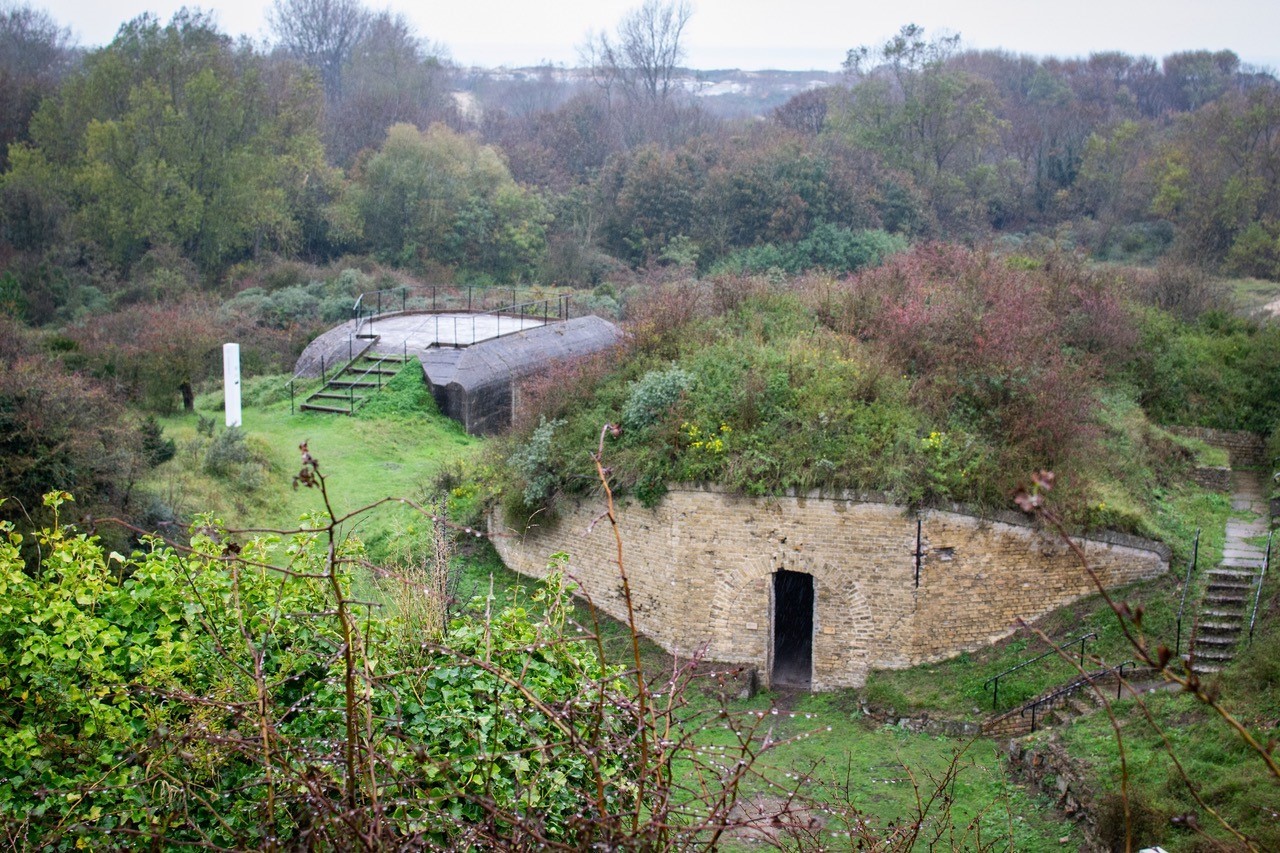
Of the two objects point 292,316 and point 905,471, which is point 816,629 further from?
point 292,316

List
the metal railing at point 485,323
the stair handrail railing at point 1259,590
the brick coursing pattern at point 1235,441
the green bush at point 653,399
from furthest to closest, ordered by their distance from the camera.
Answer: the metal railing at point 485,323
the brick coursing pattern at point 1235,441
the green bush at point 653,399
the stair handrail railing at point 1259,590

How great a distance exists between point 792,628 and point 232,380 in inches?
444

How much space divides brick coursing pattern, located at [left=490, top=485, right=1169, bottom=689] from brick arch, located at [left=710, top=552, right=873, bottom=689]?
13 millimetres

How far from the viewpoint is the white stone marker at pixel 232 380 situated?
20.5 m

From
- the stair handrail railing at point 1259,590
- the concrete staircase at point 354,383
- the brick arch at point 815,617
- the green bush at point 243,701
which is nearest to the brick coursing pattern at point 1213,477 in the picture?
the stair handrail railing at point 1259,590

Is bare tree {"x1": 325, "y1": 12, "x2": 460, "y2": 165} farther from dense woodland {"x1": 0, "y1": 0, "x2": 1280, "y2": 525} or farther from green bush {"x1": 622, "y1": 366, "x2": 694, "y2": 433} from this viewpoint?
green bush {"x1": 622, "y1": 366, "x2": 694, "y2": 433}

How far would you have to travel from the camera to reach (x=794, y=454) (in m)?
14.5

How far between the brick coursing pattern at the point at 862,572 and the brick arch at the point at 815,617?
1cm

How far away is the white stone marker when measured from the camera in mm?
20469

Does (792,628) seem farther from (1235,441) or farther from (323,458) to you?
(1235,441)

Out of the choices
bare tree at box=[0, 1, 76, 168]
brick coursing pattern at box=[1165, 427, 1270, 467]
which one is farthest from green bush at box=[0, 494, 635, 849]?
bare tree at box=[0, 1, 76, 168]

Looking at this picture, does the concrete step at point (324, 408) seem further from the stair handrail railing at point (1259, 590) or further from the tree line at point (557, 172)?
the stair handrail railing at point (1259, 590)

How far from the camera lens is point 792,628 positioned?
16.0 metres

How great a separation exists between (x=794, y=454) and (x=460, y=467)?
6.38 meters
